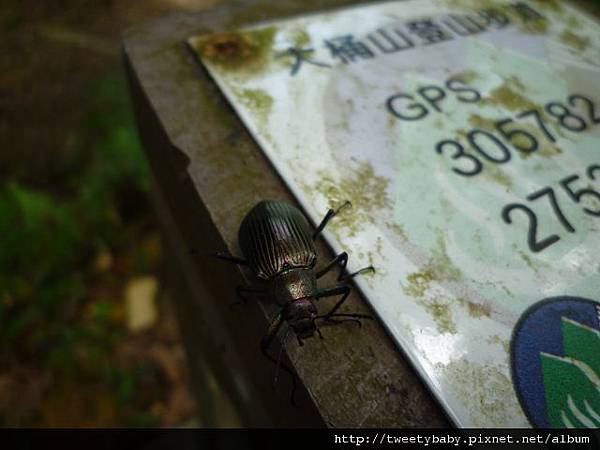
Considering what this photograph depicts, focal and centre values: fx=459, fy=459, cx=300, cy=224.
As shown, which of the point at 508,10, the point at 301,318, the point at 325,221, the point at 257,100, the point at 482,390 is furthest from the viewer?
the point at 508,10

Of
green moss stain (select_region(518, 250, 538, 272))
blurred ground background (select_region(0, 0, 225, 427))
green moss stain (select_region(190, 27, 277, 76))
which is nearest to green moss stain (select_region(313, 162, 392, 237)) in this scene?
green moss stain (select_region(518, 250, 538, 272))

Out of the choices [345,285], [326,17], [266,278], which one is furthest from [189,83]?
[345,285]

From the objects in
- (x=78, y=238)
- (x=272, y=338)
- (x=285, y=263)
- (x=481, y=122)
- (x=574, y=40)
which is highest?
(x=574, y=40)

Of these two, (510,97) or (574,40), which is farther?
(574,40)

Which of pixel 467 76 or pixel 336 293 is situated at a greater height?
pixel 467 76

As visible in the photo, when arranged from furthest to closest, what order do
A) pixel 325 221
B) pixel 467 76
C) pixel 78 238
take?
pixel 78 238
pixel 467 76
pixel 325 221

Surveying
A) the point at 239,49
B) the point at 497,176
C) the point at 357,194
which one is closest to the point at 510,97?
the point at 497,176

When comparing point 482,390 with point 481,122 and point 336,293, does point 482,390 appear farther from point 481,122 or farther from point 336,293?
point 481,122
